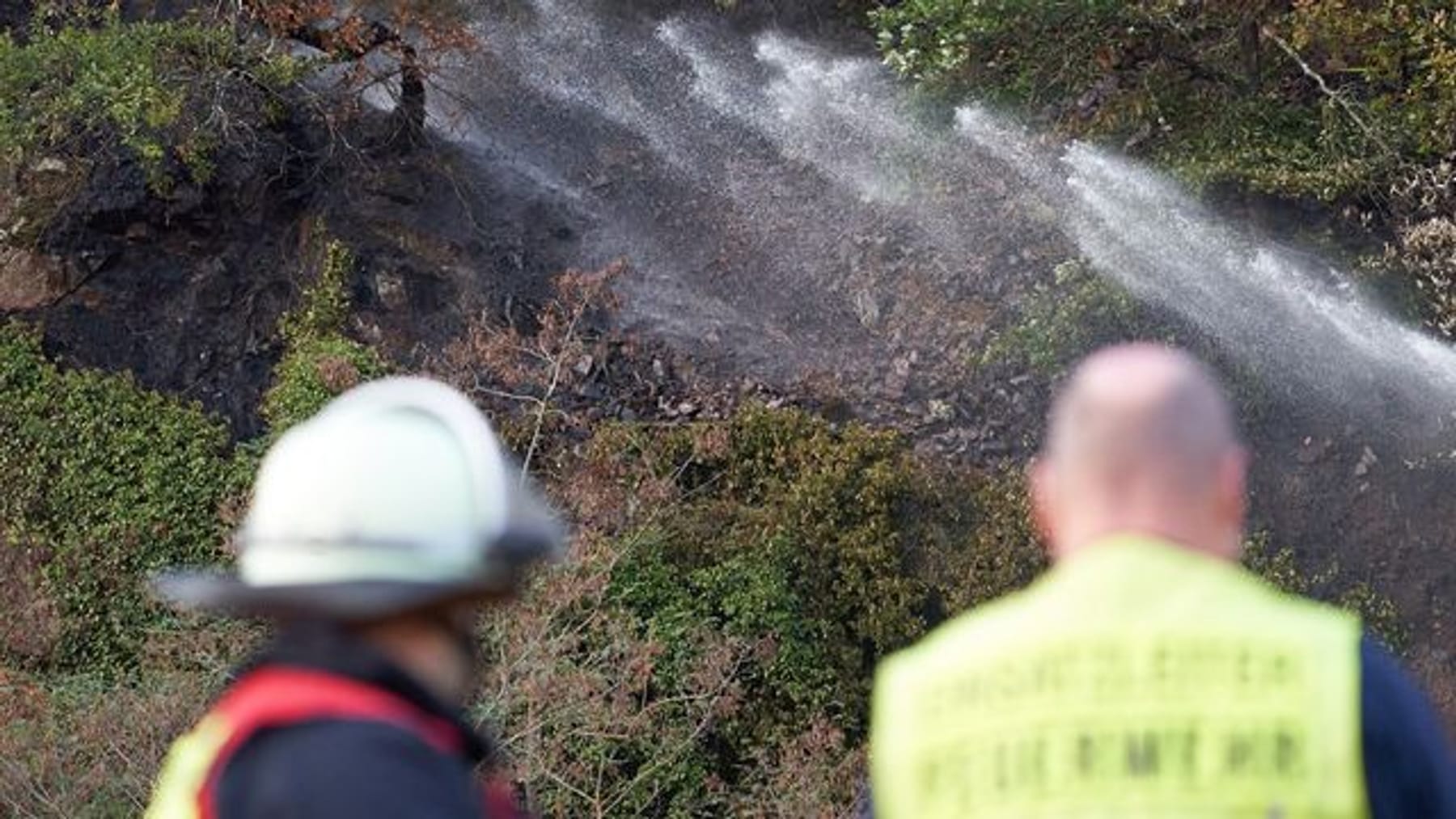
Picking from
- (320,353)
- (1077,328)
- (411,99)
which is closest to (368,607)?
(1077,328)

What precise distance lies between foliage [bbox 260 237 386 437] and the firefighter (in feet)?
29.5

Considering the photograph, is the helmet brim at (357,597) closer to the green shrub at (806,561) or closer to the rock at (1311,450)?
the green shrub at (806,561)

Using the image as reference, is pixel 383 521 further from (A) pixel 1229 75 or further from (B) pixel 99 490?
(A) pixel 1229 75

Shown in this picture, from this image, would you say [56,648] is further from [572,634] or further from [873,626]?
[873,626]

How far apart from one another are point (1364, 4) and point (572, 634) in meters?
6.05

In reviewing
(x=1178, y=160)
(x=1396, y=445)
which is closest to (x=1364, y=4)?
(x=1178, y=160)

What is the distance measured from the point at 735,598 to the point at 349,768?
833 centimetres

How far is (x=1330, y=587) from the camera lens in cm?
1037

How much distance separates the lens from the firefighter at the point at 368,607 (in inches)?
78.6

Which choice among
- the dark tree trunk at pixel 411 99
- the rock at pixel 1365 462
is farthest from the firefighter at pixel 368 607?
the dark tree trunk at pixel 411 99

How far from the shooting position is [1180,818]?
6.95 feet

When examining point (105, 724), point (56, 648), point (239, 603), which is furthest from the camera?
point (56, 648)

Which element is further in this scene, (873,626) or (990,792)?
(873,626)

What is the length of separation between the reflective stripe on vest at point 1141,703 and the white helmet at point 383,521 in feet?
1.73
